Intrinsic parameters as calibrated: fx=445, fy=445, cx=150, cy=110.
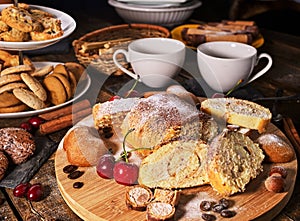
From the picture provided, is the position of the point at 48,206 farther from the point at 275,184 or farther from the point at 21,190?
the point at 275,184

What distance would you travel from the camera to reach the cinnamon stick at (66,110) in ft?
4.02

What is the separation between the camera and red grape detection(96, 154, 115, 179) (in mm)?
927

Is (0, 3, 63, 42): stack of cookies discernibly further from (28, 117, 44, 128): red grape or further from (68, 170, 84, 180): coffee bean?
(68, 170, 84, 180): coffee bean

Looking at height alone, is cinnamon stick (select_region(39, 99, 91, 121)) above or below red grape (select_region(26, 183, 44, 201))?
below

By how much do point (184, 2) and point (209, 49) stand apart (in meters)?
0.63

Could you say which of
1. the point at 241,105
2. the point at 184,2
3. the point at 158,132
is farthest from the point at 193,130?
the point at 184,2

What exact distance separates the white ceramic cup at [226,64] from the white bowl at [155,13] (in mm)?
528

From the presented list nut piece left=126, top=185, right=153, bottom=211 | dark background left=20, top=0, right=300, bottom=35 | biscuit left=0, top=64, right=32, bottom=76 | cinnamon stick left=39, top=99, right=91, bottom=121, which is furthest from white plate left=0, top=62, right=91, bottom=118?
dark background left=20, top=0, right=300, bottom=35

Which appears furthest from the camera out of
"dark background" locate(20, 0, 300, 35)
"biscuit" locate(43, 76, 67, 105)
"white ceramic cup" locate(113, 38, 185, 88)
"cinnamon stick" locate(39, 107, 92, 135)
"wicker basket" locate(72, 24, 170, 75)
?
"dark background" locate(20, 0, 300, 35)

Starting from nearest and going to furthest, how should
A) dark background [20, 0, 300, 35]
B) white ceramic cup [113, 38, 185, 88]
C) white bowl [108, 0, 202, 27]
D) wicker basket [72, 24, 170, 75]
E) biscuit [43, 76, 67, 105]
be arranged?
1. biscuit [43, 76, 67, 105]
2. white ceramic cup [113, 38, 185, 88]
3. wicker basket [72, 24, 170, 75]
4. white bowl [108, 0, 202, 27]
5. dark background [20, 0, 300, 35]

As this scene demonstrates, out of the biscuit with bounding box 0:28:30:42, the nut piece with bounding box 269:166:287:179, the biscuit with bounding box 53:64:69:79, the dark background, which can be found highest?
the biscuit with bounding box 0:28:30:42

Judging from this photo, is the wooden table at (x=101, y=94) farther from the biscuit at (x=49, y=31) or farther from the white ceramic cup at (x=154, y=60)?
the biscuit at (x=49, y=31)

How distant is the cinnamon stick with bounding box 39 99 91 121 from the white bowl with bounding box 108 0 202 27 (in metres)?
0.77

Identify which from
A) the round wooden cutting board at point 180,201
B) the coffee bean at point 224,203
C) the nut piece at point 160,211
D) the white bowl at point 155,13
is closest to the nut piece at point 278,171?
the round wooden cutting board at point 180,201
